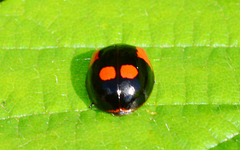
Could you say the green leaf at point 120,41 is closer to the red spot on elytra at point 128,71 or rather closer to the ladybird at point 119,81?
the ladybird at point 119,81

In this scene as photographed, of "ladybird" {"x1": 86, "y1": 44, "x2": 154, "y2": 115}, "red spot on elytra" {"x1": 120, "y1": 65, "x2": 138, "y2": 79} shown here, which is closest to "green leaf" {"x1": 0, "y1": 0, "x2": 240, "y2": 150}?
"ladybird" {"x1": 86, "y1": 44, "x2": 154, "y2": 115}

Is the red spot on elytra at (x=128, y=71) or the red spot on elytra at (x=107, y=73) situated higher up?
the red spot on elytra at (x=128, y=71)

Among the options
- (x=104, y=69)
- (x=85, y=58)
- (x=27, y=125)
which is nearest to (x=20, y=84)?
(x=27, y=125)

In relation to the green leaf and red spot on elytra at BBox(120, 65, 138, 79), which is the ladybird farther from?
the green leaf

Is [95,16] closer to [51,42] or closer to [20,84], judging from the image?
[51,42]

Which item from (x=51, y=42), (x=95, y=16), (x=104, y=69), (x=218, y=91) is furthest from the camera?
(x=95, y=16)

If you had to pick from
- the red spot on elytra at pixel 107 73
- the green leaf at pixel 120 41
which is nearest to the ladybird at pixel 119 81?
the red spot on elytra at pixel 107 73
